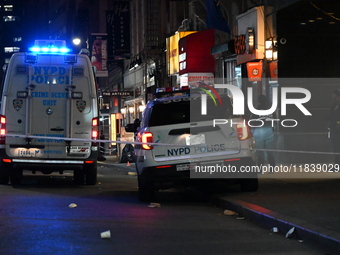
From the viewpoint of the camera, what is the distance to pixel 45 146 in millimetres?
15734

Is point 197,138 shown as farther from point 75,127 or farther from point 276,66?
point 276,66

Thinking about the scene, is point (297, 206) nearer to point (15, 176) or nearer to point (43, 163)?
point (43, 163)

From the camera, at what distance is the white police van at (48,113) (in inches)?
615

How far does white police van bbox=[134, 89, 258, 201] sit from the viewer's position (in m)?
12.0

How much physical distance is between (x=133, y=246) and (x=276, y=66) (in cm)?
1469

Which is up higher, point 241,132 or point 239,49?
point 239,49

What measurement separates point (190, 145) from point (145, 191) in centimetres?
123

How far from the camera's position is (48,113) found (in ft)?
52.1

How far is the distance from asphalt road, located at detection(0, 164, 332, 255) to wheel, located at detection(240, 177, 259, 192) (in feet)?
2.44

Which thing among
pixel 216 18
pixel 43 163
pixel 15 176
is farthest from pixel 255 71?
pixel 15 176

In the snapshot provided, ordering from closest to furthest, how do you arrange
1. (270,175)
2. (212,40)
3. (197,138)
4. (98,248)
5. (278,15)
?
(98,248) → (197,138) → (270,175) → (278,15) → (212,40)

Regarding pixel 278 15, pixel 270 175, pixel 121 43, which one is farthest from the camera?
pixel 121 43

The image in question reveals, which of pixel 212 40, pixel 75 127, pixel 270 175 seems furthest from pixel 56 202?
pixel 212 40

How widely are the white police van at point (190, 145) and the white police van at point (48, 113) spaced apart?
370 cm
